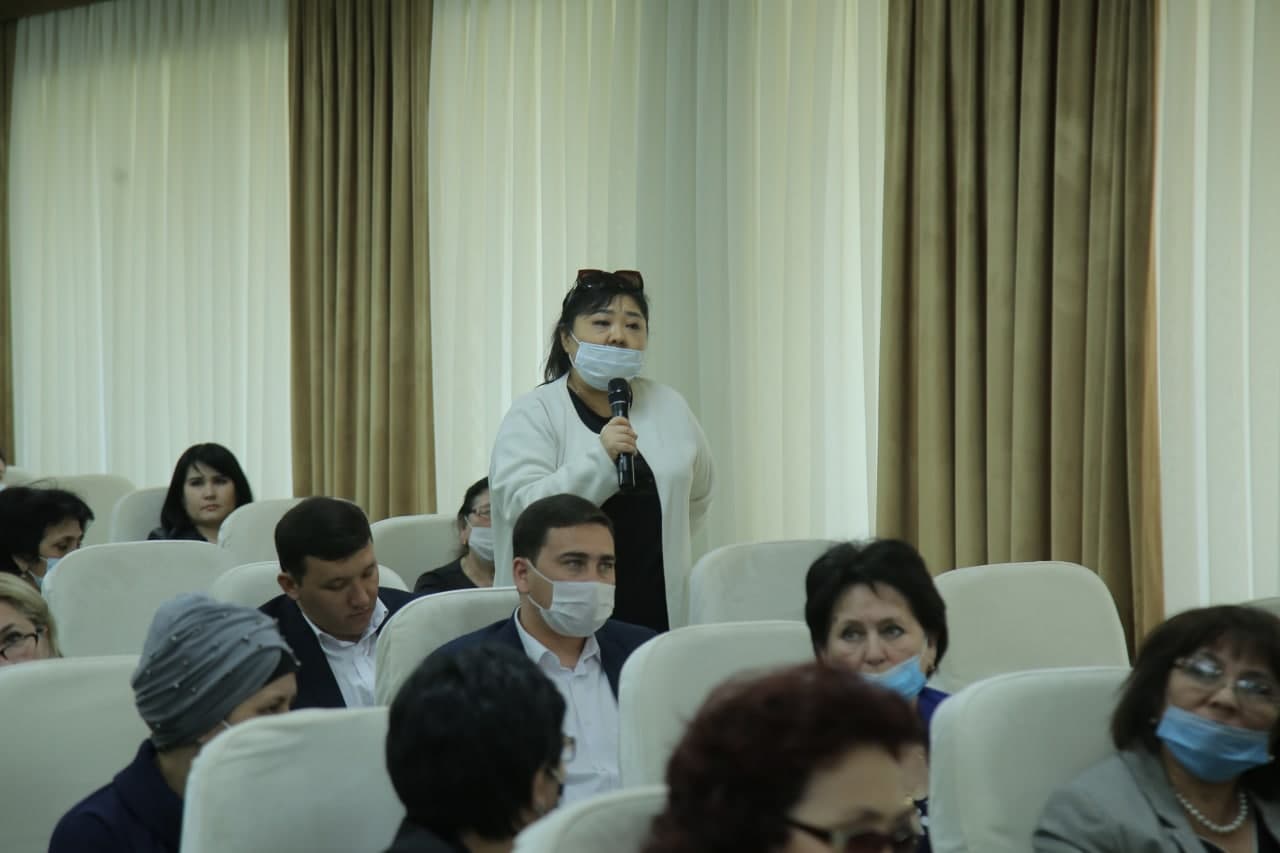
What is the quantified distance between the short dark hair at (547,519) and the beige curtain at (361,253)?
351 centimetres

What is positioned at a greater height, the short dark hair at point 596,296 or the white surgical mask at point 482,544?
the short dark hair at point 596,296

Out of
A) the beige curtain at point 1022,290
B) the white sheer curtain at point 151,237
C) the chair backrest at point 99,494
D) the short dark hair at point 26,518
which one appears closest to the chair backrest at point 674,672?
the beige curtain at point 1022,290

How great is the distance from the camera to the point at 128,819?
75.9 inches

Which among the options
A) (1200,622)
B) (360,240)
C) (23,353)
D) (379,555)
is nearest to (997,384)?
(379,555)

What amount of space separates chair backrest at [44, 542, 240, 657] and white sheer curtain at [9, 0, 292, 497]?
3.20 m

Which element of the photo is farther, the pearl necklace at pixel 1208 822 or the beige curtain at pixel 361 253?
the beige curtain at pixel 361 253

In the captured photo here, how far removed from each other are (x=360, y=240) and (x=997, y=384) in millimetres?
3224

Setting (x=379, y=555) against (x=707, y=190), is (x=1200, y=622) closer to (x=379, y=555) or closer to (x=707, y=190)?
(x=379, y=555)

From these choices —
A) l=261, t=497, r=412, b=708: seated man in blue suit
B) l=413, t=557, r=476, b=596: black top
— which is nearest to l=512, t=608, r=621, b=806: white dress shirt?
l=261, t=497, r=412, b=708: seated man in blue suit

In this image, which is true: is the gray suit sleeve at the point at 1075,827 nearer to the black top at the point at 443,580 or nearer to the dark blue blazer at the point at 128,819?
the dark blue blazer at the point at 128,819

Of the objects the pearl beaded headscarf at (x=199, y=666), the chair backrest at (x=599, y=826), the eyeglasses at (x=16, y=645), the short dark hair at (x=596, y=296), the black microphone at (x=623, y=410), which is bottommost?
the eyeglasses at (x=16, y=645)

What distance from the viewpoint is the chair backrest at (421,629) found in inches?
111


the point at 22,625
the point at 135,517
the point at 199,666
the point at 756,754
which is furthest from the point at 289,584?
the point at 135,517

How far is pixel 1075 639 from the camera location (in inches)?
135
